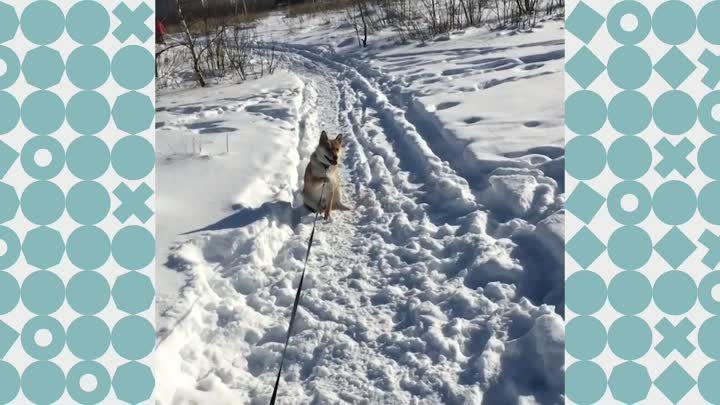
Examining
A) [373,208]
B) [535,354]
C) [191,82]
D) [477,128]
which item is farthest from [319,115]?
[535,354]

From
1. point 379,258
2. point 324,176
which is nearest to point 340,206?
point 324,176

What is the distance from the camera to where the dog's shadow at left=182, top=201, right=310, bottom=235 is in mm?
4203

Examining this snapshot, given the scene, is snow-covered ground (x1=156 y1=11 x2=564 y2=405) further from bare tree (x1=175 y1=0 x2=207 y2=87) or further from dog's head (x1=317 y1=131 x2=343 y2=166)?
bare tree (x1=175 y1=0 x2=207 y2=87)

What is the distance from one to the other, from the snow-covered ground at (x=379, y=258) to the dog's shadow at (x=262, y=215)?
2 centimetres

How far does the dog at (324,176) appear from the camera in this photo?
180 inches

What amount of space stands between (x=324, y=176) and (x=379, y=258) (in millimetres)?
1160

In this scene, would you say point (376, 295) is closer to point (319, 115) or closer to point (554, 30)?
point (319, 115)

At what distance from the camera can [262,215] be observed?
4.43m

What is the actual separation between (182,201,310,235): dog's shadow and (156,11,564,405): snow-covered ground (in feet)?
0.06

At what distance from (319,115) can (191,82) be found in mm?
5530

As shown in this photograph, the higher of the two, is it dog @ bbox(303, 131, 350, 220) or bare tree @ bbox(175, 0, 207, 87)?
bare tree @ bbox(175, 0, 207, 87)

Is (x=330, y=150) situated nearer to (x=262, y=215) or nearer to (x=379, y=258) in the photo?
(x=262, y=215)

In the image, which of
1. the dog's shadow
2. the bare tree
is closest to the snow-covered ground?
the dog's shadow

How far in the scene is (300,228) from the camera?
4.47 metres
